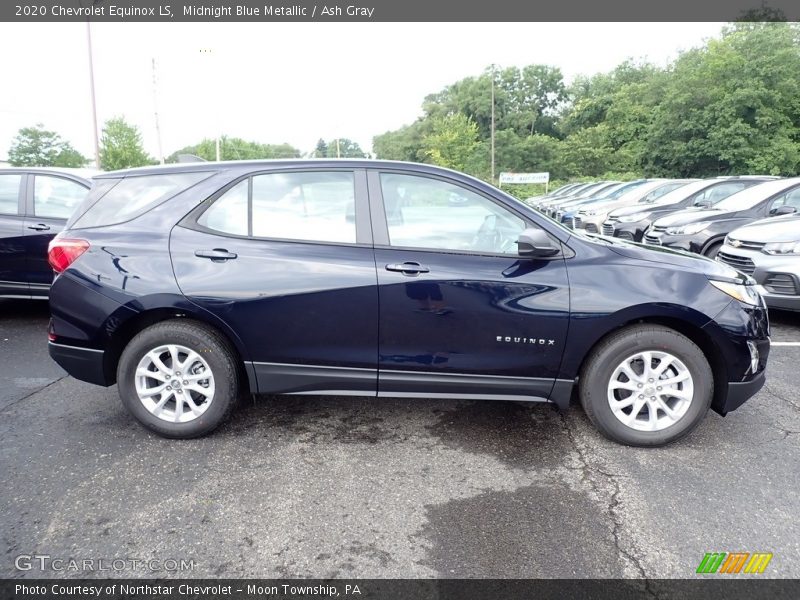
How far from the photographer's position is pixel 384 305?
10.3 feet

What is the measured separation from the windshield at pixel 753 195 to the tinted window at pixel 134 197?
8315 mm

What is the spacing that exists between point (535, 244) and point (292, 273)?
1.43 m

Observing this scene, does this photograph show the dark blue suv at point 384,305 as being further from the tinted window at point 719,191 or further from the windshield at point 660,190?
the windshield at point 660,190

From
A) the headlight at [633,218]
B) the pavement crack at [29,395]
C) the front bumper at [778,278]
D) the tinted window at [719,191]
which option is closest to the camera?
the pavement crack at [29,395]

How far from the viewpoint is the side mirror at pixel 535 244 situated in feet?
10.0

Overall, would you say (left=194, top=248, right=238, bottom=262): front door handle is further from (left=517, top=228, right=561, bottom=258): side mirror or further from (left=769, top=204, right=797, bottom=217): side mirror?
(left=769, top=204, right=797, bottom=217): side mirror

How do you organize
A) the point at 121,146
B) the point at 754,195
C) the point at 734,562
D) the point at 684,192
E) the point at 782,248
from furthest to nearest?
the point at 121,146
the point at 684,192
the point at 754,195
the point at 782,248
the point at 734,562

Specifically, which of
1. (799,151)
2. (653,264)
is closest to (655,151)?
(799,151)

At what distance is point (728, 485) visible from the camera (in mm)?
2842

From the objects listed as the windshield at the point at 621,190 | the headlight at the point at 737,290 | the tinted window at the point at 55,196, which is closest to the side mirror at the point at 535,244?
the headlight at the point at 737,290

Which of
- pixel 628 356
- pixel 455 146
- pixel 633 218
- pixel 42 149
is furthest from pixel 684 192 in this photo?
pixel 42 149

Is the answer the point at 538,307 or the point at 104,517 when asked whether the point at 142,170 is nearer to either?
the point at 104,517

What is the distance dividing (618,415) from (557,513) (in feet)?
2.90

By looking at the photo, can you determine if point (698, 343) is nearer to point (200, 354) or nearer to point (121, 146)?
point (200, 354)
